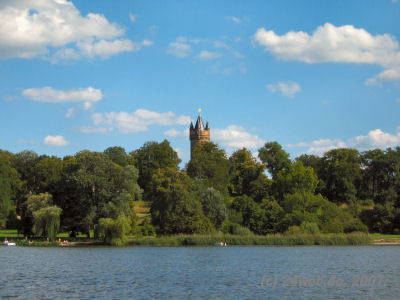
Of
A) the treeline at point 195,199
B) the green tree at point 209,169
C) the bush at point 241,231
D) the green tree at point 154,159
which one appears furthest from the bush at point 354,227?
the green tree at point 154,159

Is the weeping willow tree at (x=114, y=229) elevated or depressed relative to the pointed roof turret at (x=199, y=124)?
depressed

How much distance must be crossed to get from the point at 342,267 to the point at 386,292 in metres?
10.7

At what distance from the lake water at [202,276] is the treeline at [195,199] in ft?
53.4

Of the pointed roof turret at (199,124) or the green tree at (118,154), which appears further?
the pointed roof turret at (199,124)

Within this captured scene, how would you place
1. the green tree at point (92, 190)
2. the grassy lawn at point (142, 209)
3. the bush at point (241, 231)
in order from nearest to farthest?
the green tree at point (92, 190), the bush at point (241, 231), the grassy lawn at point (142, 209)

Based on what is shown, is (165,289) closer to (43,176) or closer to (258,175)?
(43,176)

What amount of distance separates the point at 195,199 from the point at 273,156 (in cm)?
5038

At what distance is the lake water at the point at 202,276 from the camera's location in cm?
2364

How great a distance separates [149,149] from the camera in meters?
114

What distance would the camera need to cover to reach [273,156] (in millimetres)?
112438

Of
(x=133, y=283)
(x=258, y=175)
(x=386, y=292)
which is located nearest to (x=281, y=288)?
(x=386, y=292)

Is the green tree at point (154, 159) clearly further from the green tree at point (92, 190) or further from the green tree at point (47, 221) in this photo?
the green tree at point (47, 221)

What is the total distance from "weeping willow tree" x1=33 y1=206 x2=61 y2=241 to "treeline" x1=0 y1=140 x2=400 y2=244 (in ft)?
0.37

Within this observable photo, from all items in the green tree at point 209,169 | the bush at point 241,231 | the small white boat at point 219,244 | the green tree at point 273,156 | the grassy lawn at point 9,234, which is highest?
the green tree at point 273,156
